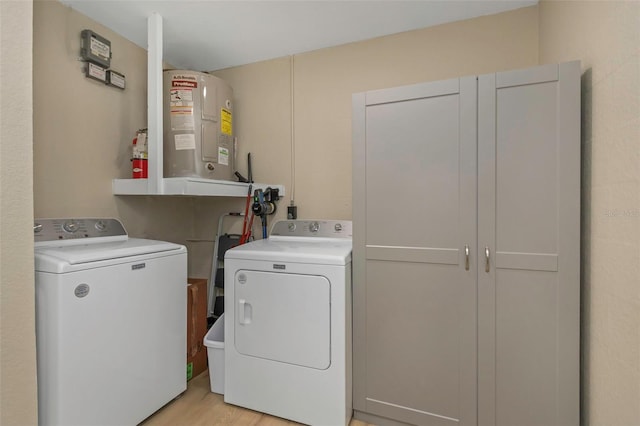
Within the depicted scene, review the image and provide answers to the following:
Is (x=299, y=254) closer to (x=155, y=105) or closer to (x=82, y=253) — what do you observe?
(x=82, y=253)

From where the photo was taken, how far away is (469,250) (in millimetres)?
1525

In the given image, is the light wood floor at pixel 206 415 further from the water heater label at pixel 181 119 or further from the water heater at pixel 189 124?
the water heater label at pixel 181 119

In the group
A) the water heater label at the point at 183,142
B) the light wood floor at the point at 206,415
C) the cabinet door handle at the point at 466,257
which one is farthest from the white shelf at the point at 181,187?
the cabinet door handle at the point at 466,257

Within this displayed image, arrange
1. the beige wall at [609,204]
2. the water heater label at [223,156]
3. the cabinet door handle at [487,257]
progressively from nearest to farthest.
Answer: the beige wall at [609,204] < the cabinet door handle at [487,257] < the water heater label at [223,156]

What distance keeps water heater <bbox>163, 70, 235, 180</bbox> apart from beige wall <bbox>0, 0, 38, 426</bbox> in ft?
2.89

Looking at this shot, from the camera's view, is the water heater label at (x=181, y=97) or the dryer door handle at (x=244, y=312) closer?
the dryer door handle at (x=244, y=312)

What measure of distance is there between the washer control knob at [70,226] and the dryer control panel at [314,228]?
1.25 meters

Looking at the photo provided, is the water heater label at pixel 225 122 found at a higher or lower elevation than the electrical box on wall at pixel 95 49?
lower

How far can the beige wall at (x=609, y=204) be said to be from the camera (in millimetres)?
1014

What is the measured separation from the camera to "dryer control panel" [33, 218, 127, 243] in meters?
1.69

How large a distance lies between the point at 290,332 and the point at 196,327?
96 cm

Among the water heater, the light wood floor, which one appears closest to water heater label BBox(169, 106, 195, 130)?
the water heater

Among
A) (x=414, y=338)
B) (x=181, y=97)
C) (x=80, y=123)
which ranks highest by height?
(x=181, y=97)

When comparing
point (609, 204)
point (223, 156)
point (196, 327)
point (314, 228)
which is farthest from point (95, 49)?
point (609, 204)
